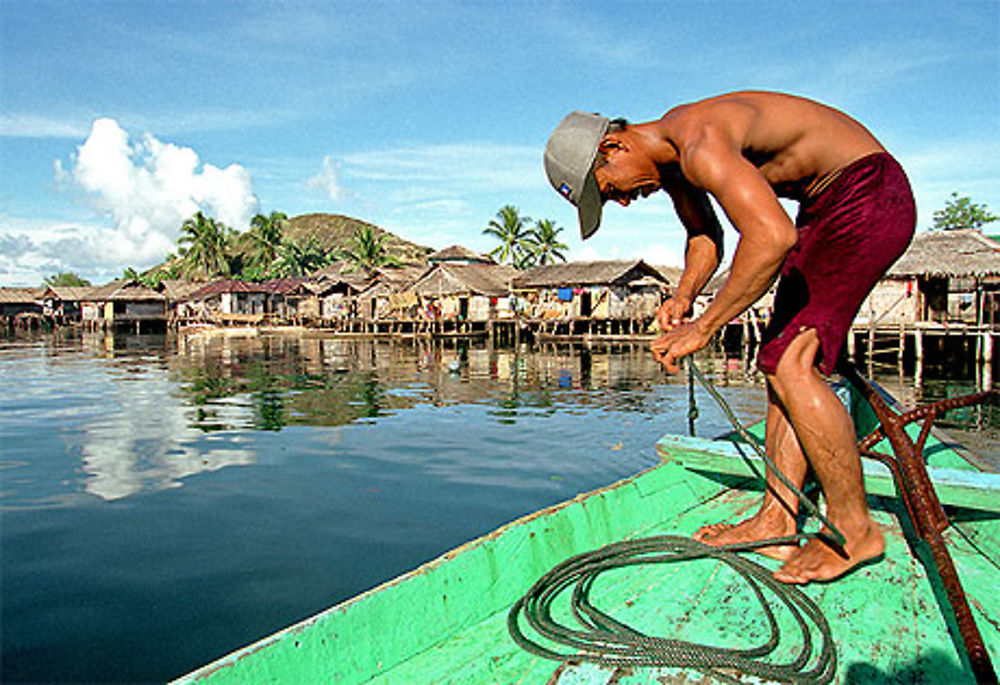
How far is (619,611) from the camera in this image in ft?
6.83

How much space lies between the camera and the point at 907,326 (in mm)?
21766

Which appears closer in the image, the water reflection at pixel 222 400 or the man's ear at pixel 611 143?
the man's ear at pixel 611 143

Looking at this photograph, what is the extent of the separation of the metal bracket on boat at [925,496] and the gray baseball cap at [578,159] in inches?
45.4

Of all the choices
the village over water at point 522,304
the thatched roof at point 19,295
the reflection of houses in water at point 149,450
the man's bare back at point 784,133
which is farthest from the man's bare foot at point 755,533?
the thatched roof at point 19,295

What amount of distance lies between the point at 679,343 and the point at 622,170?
679 millimetres

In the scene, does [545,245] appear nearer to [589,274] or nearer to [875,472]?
[589,274]

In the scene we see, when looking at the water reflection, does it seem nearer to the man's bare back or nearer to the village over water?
the village over water

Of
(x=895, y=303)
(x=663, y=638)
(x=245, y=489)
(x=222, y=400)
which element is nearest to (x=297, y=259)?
(x=895, y=303)

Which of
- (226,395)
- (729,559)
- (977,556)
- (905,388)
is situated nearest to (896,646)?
(729,559)

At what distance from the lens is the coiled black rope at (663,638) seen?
1704mm

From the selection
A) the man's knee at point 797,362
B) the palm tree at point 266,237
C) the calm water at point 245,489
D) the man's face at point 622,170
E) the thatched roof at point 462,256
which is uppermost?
the palm tree at point 266,237

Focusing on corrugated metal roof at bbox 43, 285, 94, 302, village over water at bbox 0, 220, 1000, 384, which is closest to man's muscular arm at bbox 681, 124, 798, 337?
village over water at bbox 0, 220, 1000, 384

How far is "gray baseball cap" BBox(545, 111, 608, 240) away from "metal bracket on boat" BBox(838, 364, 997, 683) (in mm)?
1154

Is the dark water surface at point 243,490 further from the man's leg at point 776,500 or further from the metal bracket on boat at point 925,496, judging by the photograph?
the metal bracket on boat at point 925,496
